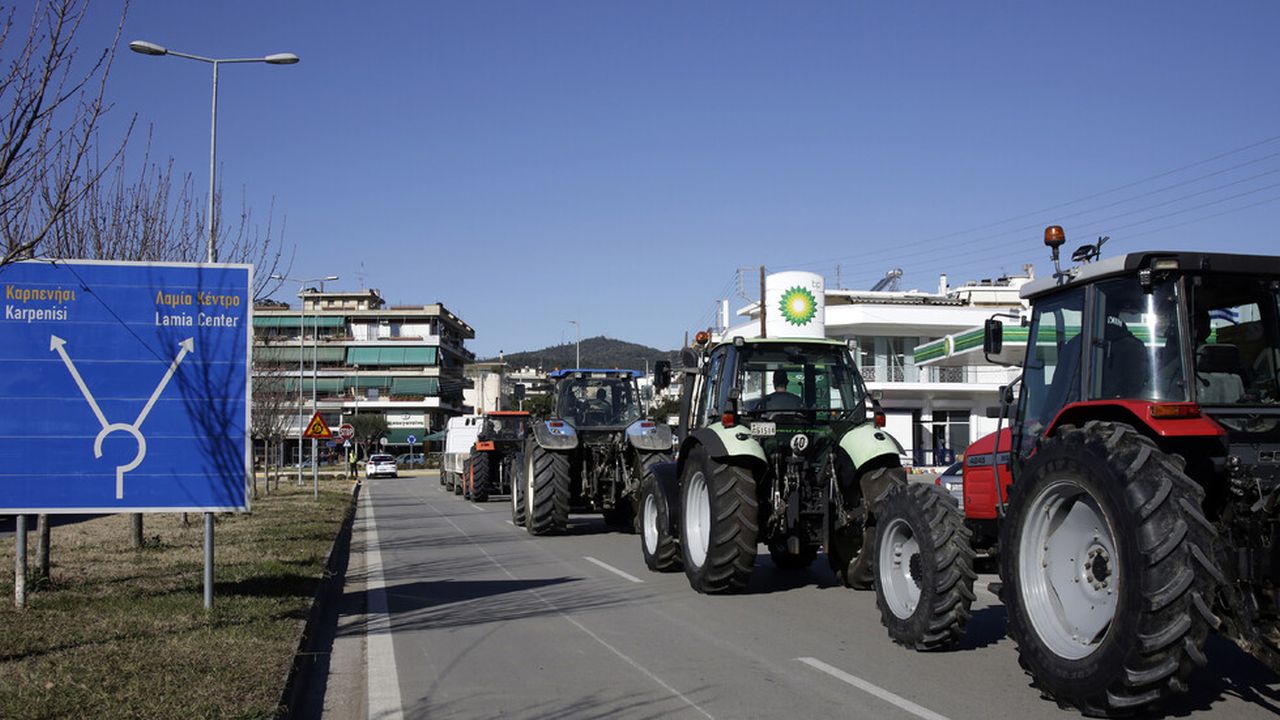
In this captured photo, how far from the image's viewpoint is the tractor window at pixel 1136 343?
6.25m

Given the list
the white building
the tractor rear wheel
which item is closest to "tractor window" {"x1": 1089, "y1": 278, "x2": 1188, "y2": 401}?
the tractor rear wheel

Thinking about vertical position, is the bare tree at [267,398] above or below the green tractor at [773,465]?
above

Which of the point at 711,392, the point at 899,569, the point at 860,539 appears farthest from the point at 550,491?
the point at 899,569

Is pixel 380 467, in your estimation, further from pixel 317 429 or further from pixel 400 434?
pixel 400 434

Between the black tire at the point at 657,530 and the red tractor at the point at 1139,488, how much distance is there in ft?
16.5

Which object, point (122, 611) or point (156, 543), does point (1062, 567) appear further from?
point (156, 543)

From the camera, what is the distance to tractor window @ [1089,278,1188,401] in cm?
625

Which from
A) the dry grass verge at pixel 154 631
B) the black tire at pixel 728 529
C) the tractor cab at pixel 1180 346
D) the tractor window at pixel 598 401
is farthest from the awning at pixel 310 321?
the tractor cab at pixel 1180 346

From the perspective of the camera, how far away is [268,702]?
6.18 meters

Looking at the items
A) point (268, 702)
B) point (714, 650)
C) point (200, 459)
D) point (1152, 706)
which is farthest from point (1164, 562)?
point (200, 459)

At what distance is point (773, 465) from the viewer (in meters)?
11.1

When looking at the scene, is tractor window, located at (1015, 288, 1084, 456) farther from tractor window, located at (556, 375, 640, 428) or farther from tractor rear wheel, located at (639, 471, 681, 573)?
tractor window, located at (556, 375, 640, 428)

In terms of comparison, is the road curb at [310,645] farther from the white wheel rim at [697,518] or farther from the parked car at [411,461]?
the parked car at [411,461]

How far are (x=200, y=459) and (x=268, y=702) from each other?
3709mm
